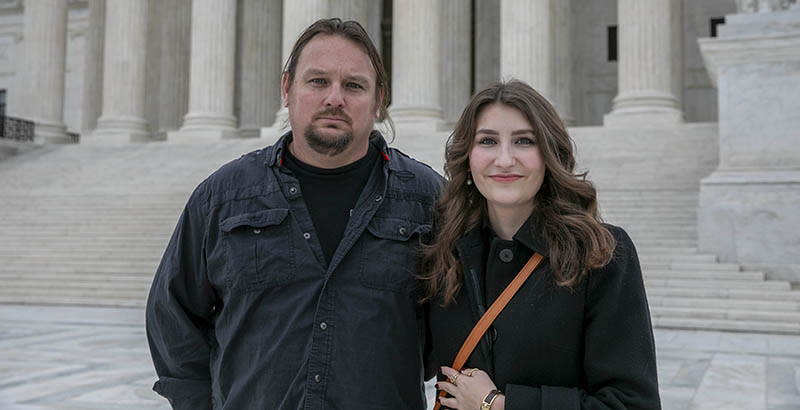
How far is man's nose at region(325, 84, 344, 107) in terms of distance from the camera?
2973 millimetres

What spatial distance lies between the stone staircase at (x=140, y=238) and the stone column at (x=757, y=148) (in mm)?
622

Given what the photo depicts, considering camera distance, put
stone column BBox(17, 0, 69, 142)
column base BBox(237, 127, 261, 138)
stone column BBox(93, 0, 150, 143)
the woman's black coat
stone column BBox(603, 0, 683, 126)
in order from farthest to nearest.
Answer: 1. column base BBox(237, 127, 261, 138)
2. stone column BBox(17, 0, 69, 142)
3. stone column BBox(93, 0, 150, 143)
4. stone column BBox(603, 0, 683, 126)
5. the woman's black coat

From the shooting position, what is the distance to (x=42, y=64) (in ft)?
110

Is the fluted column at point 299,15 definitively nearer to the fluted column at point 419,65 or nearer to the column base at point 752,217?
the fluted column at point 419,65

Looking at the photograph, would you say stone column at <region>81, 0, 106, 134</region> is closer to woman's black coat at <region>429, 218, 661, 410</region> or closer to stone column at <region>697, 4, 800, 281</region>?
stone column at <region>697, 4, 800, 281</region>

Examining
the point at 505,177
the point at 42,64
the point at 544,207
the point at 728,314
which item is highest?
the point at 42,64

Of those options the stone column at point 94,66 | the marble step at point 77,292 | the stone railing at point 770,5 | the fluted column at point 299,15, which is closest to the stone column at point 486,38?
the fluted column at point 299,15

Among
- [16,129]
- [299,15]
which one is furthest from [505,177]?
[16,129]

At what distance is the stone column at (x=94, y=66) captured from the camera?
37.7 m

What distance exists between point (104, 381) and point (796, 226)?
38.2 feet

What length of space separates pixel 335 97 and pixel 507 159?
72 cm

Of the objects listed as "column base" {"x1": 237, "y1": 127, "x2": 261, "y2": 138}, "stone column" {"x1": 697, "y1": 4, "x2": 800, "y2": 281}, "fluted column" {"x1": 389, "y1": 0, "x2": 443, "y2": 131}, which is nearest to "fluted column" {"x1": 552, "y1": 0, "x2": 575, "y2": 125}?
"fluted column" {"x1": 389, "y1": 0, "x2": 443, "y2": 131}

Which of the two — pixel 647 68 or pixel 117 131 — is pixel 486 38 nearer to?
pixel 647 68

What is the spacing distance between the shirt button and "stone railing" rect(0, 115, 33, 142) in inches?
1283
